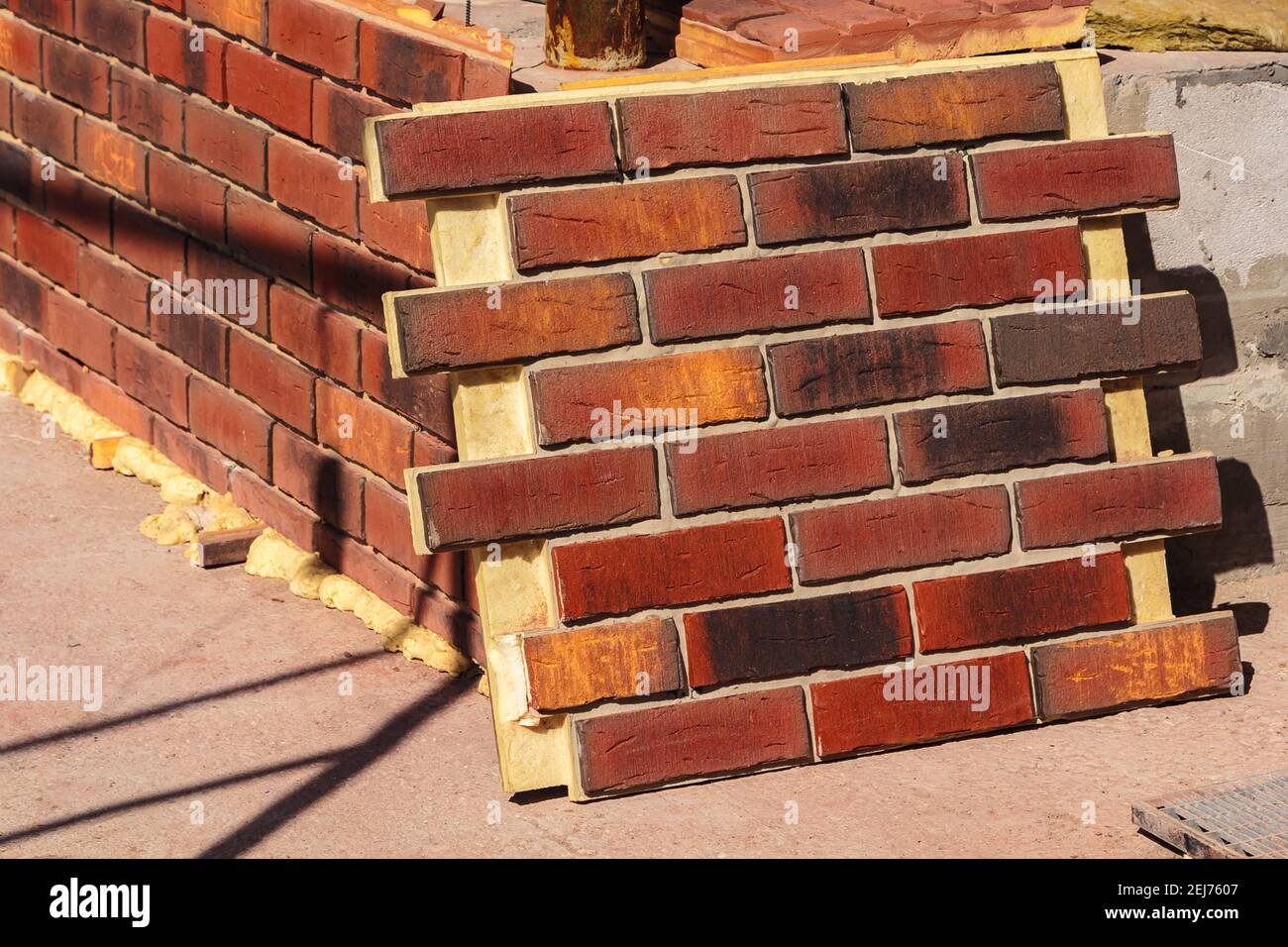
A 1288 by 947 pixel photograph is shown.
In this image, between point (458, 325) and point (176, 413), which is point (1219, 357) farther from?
point (176, 413)

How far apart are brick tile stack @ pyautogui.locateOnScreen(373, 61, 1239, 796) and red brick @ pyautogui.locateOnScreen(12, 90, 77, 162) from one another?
2134 millimetres

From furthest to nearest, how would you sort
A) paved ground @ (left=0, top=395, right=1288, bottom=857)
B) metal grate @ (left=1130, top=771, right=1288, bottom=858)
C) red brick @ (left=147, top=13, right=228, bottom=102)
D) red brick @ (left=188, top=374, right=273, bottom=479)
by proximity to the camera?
red brick @ (left=188, top=374, right=273, bottom=479) < red brick @ (left=147, top=13, right=228, bottom=102) < paved ground @ (left=0, top=395, right=1288, bottom=857) < metal grate @ (left=1130, top=771, right=1288, bottom=858)

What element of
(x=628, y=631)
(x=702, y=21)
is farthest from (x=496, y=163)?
(x=702, y=21)

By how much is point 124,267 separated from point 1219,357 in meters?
2.62

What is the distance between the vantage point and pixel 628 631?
2.79 m

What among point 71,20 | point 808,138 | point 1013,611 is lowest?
point 1013,611

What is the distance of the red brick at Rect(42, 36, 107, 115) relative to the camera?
14.3ft

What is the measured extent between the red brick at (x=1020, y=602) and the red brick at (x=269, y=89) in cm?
163

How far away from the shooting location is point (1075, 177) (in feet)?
9.83

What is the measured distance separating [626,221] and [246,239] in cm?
136

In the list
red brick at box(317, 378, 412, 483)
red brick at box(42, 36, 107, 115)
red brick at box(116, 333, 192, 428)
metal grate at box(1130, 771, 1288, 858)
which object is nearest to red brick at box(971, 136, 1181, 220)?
metal grate at box(1130, 771, 1288, 858)

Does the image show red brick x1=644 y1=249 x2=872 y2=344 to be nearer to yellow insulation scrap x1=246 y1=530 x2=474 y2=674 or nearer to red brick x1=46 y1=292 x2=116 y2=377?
yellow insulation scrap x1=246 y1=530 x2=474 y2=674

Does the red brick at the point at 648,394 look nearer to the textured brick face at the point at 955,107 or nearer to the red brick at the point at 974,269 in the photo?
the red brick at the point at 974,269

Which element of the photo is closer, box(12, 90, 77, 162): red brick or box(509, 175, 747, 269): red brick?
box(509, 175, 747, 269): red brick
